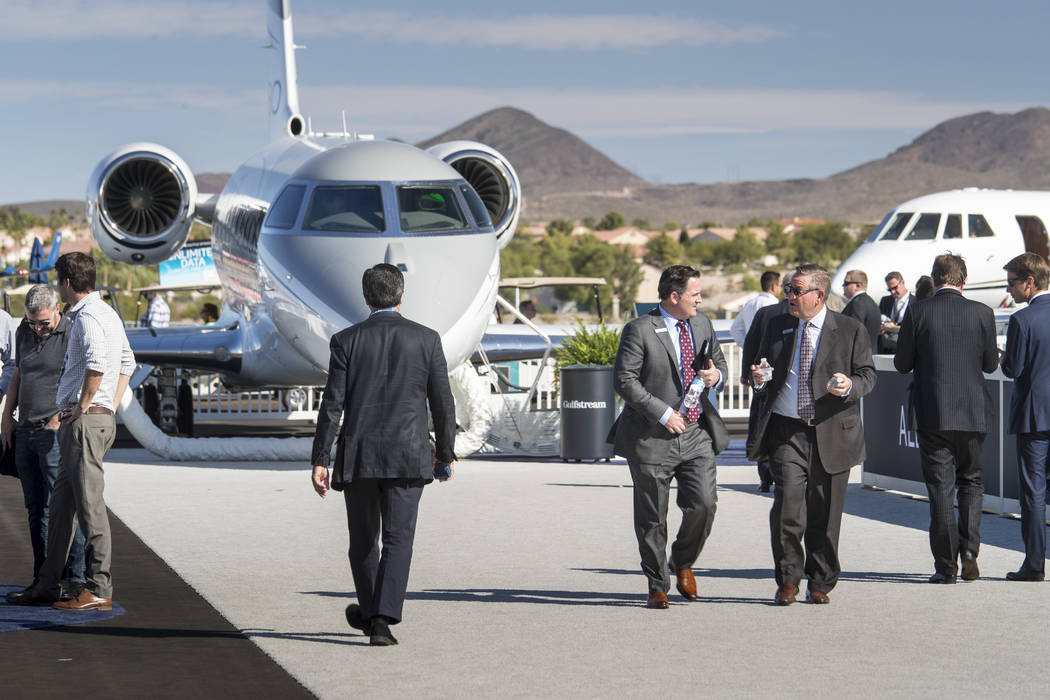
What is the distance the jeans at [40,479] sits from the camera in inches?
316

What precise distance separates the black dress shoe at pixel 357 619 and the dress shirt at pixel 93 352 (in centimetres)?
163

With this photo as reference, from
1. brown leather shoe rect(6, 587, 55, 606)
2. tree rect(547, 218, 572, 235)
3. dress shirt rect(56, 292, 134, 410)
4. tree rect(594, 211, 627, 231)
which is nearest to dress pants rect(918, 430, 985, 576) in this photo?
dress shirt rect(56, 292, 134, 410)

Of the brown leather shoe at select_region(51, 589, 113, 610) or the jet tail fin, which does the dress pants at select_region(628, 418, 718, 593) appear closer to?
the brown leather shoe at select_region(51, 589, 113, 610)

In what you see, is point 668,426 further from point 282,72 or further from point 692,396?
point 282,72

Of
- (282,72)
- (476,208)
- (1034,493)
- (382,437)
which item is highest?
(282,72)


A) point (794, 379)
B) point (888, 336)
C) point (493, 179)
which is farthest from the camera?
point (493, 179)

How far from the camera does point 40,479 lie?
27.0 ft

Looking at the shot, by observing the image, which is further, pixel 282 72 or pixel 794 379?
pixel 282 72

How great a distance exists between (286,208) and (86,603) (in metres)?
7.53

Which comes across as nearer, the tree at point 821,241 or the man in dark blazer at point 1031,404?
the man in dark blazer at point 1031,404

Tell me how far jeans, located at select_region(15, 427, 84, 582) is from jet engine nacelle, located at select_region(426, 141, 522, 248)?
38.5ft

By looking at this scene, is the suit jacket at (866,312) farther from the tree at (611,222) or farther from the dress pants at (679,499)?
the tree at (611,222)

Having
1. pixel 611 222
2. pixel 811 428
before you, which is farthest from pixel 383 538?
pixel 611 222

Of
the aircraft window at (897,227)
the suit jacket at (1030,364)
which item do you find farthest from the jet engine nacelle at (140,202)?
the suit jacket at (1030,364)
